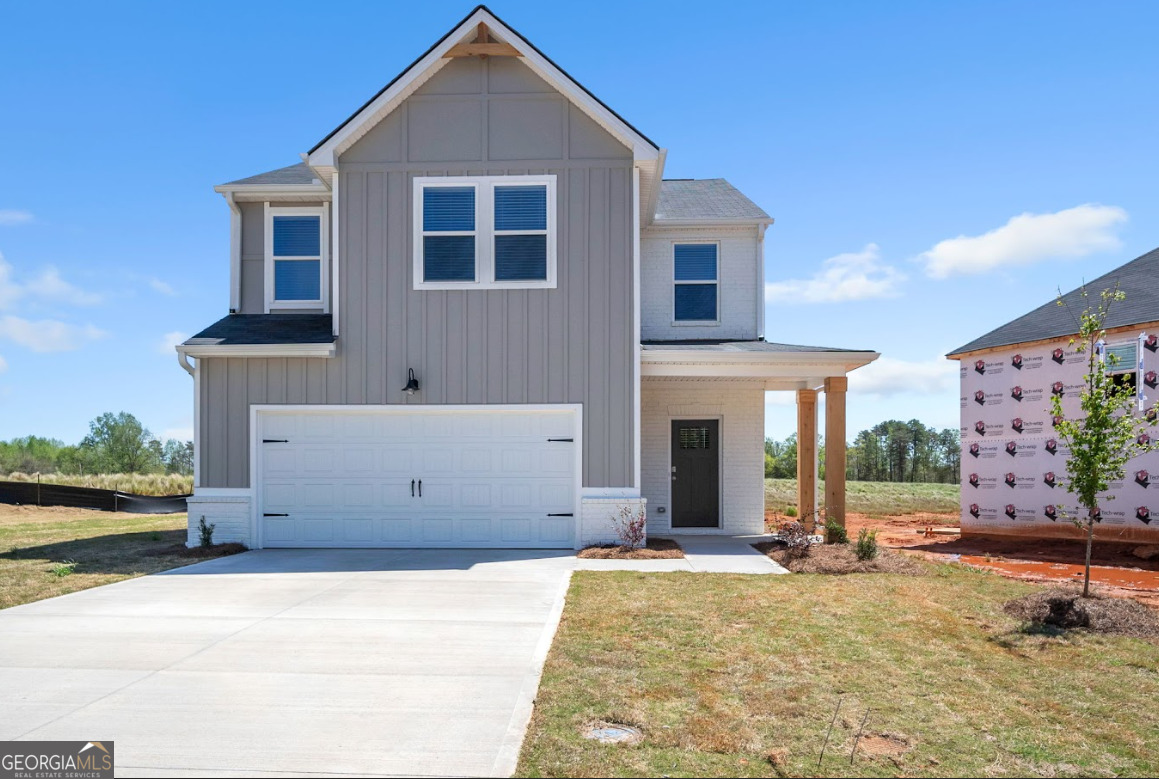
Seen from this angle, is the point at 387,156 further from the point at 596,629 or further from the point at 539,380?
the point at 596,629

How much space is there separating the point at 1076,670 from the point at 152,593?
8698mm

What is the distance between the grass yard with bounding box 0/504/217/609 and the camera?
930 cm

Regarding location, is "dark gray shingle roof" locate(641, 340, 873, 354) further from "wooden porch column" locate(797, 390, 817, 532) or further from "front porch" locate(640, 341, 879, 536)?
"wooden porch column" locate(797, 390, 817, 532)

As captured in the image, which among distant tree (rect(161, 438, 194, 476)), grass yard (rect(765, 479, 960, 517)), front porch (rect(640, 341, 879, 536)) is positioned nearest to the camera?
front porch (rect(640, 341, 879, 536))

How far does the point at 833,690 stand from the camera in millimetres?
5246

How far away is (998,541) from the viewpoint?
15891 mm

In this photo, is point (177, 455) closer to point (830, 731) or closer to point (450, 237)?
point (450, 237)

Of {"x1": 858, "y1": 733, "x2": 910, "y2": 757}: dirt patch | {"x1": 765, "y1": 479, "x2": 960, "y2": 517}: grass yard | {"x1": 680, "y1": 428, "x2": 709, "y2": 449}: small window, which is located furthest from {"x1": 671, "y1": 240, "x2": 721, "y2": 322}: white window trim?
{"x1": 858, "y1": 733, "x2": 910, "y2": 757}: dirt patch

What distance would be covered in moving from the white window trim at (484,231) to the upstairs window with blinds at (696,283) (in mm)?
3377

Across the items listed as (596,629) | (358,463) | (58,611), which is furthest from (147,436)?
(596,629)

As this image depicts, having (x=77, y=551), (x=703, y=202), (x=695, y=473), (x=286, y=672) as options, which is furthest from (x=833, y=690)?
(x=77, y=551)

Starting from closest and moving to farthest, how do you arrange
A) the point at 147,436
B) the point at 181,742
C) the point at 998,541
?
the point at 181,742 → the point at 998,541 → the point at 147,436

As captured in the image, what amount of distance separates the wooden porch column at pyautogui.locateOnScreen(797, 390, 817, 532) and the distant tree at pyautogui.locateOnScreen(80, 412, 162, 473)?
132ft

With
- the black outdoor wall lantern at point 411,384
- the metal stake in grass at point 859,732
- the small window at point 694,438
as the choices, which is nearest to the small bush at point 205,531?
the black outdoor wall lantern at point 411,384
